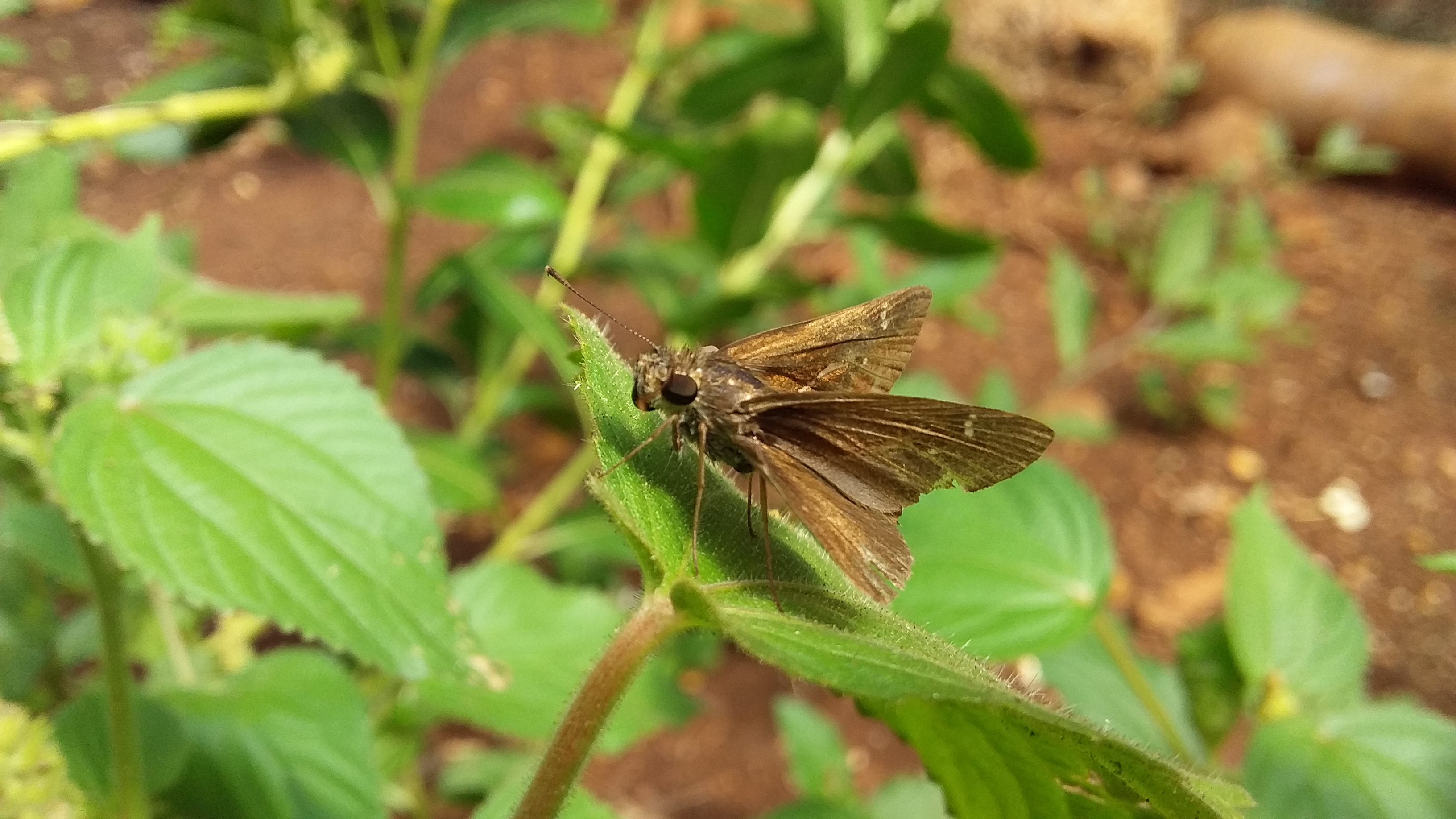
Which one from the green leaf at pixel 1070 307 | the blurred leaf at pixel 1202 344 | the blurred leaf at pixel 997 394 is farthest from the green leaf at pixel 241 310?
the blurred leaf at pixel 1202 344

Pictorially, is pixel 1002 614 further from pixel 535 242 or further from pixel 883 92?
pixel 535 242

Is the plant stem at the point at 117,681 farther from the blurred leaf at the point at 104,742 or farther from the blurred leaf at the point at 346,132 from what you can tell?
the blurred leaf at the point at 346,132

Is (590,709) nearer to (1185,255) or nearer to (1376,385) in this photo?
(1185,255)

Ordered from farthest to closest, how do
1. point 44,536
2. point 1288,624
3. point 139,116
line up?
point 1288,624 → point 139,116 → point 44,536

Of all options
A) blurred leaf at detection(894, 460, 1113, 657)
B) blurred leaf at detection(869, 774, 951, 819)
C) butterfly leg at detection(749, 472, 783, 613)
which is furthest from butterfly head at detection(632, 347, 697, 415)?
blurred leaf at detection(869, 774, 951, 819)

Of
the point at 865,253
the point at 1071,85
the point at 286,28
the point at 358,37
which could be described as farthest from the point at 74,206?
the point at 1071,85

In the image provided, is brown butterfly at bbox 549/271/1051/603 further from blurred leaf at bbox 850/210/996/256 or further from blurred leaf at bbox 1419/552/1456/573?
blurred leaf at bbox 850/210/996/256

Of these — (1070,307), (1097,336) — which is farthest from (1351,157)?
(1070,307)
